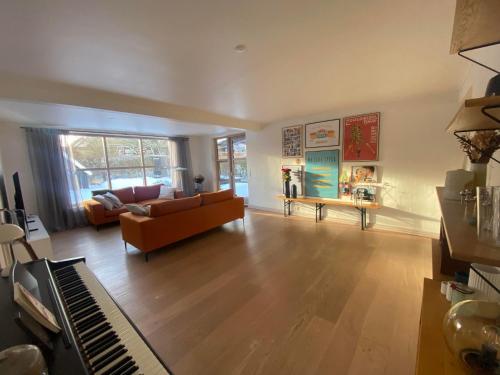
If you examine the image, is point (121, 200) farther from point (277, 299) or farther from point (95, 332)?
point (95, 332)

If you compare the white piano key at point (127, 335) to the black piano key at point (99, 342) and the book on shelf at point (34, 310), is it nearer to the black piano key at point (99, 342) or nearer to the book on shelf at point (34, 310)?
the black piano key at point (99, 342)

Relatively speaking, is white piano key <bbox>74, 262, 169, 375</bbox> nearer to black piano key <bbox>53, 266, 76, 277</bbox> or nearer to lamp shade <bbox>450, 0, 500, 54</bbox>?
black piano key <bbox>53, 266, 76, 277</bbox>

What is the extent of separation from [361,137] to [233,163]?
11.9ft

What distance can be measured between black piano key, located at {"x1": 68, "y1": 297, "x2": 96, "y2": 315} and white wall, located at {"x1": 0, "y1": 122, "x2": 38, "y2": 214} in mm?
4616

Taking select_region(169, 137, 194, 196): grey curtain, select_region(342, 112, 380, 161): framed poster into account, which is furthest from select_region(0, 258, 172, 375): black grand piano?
select_region(169, 137, 194, 196): grey curtain

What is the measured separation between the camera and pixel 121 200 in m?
5.07

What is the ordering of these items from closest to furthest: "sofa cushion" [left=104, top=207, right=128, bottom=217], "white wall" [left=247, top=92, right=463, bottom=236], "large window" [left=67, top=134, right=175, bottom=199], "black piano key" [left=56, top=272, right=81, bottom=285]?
"black piano key" [left=56, top=272, right=81, bottom=285], "white wall" [left=247, top=92, right=463, bottom=236], "sofa cushion" [left=104, top=207, right=128, bottom=217], "large window" [left=67, top=134, right=175, bottom=199]

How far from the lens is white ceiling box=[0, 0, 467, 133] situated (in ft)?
4.10

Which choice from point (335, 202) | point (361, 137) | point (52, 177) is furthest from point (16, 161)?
point (361, 137)

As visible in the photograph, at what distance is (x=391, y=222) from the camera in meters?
3.62

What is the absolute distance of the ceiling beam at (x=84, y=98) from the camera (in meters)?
2.03

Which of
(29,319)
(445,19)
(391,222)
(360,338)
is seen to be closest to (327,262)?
(360,338)

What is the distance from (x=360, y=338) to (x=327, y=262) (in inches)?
43.4

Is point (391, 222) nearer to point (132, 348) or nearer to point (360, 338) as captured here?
point (360, 338)
